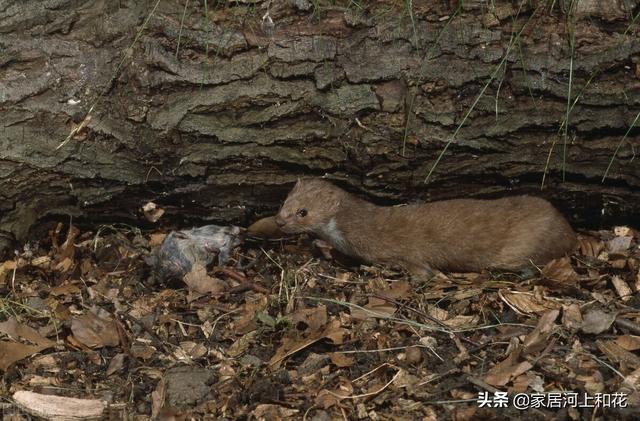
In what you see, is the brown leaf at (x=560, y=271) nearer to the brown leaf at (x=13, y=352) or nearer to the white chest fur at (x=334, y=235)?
the white chest fur at (x=334, y=235)

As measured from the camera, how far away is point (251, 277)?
4914 millimetres

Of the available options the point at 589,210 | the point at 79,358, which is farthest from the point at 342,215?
the point at 79,358

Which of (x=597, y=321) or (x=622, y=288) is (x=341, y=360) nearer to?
(x=597, y=321)

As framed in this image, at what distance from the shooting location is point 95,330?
4336 mm

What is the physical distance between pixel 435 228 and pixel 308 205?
2.48 ft

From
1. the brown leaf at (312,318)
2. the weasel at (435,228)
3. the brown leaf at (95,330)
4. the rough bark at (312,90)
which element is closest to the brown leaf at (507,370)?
the brown leaf at (312,318)

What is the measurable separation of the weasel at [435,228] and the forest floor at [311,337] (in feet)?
0.44

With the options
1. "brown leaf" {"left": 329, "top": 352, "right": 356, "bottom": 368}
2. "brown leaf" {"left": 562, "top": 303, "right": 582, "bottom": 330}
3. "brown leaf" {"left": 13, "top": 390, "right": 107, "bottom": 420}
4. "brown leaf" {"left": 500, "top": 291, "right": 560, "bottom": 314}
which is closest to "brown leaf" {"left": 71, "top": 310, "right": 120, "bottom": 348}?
Result: "brown leaf" {"left": 13, "top": 390, "right": 107, "bottom": 420}

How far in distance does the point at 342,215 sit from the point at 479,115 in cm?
108

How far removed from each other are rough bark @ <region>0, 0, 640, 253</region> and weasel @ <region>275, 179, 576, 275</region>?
0.77ft

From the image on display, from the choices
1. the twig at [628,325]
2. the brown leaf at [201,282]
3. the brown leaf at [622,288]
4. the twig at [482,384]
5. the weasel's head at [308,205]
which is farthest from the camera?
the weasel's head at [308,205]

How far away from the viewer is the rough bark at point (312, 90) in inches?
172

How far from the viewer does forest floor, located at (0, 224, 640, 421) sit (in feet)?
12.2

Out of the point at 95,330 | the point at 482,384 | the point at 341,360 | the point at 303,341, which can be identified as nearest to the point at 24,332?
the point at 95,330
